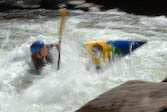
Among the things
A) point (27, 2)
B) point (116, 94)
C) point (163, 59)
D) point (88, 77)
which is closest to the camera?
point (116, 94)

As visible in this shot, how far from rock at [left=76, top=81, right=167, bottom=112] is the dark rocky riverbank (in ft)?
23.2

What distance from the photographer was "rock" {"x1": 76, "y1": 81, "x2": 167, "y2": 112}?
2.09 m

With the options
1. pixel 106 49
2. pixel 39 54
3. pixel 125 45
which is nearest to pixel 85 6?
pixel 125 45

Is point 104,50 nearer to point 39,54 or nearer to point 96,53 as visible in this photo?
point 96,53

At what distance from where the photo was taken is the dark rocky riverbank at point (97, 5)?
384 inches

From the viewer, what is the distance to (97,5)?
10625 millimetres

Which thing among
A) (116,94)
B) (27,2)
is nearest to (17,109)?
(116,94)

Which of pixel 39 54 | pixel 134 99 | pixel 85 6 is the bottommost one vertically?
pixel 85 6

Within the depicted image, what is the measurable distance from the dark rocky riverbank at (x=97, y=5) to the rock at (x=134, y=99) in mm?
7073

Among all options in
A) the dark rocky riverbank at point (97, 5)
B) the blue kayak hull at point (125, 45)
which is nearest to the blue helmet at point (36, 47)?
the blue kayak hull at point (125, 45)

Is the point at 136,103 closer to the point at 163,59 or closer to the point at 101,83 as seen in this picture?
the point at 101,83

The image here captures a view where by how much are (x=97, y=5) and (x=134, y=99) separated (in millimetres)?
8603

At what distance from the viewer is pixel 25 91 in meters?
4.26

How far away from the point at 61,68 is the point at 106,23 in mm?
4015
